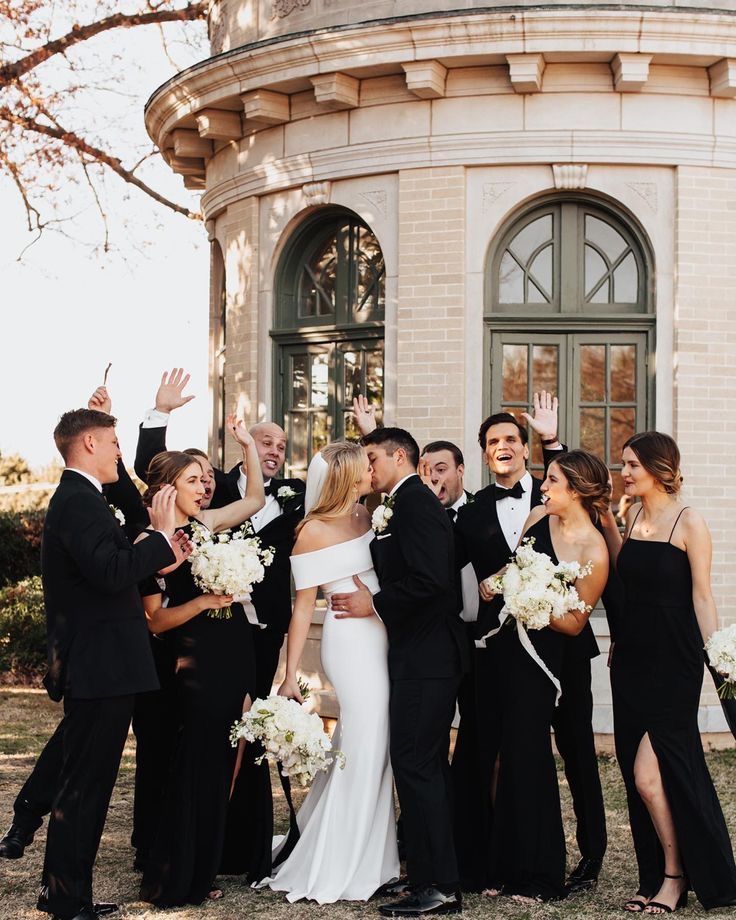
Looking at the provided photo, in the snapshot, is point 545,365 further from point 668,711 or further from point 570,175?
point 668,711

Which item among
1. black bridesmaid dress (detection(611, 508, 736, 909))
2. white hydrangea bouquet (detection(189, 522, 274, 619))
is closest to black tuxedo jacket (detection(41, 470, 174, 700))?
white hydrangea bouquet (detection(189, 522, 274, 619))

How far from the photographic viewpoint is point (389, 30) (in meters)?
10.1

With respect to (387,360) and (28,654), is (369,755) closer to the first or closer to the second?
(387,360)

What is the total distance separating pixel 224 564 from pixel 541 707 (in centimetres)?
178

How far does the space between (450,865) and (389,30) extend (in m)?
6.85

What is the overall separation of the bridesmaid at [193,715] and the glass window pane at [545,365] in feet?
16.4

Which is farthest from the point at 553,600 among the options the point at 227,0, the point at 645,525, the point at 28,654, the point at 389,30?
the point at 28,654

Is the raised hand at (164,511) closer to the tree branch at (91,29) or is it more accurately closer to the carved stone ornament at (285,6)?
the carved stone ornament at (285,6)

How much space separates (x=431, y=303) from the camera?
10.5 m

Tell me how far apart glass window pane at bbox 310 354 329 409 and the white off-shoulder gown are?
515 centimetres

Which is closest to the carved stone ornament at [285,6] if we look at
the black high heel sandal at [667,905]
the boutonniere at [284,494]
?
the boutonniere at [284,494]

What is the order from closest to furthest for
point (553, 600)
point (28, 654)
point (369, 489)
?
point (553, 600) < point (369, 489) < point (28, 654)

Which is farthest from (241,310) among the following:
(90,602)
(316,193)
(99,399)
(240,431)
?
(90,602)

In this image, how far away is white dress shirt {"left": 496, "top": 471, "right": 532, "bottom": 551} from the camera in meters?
6.87
